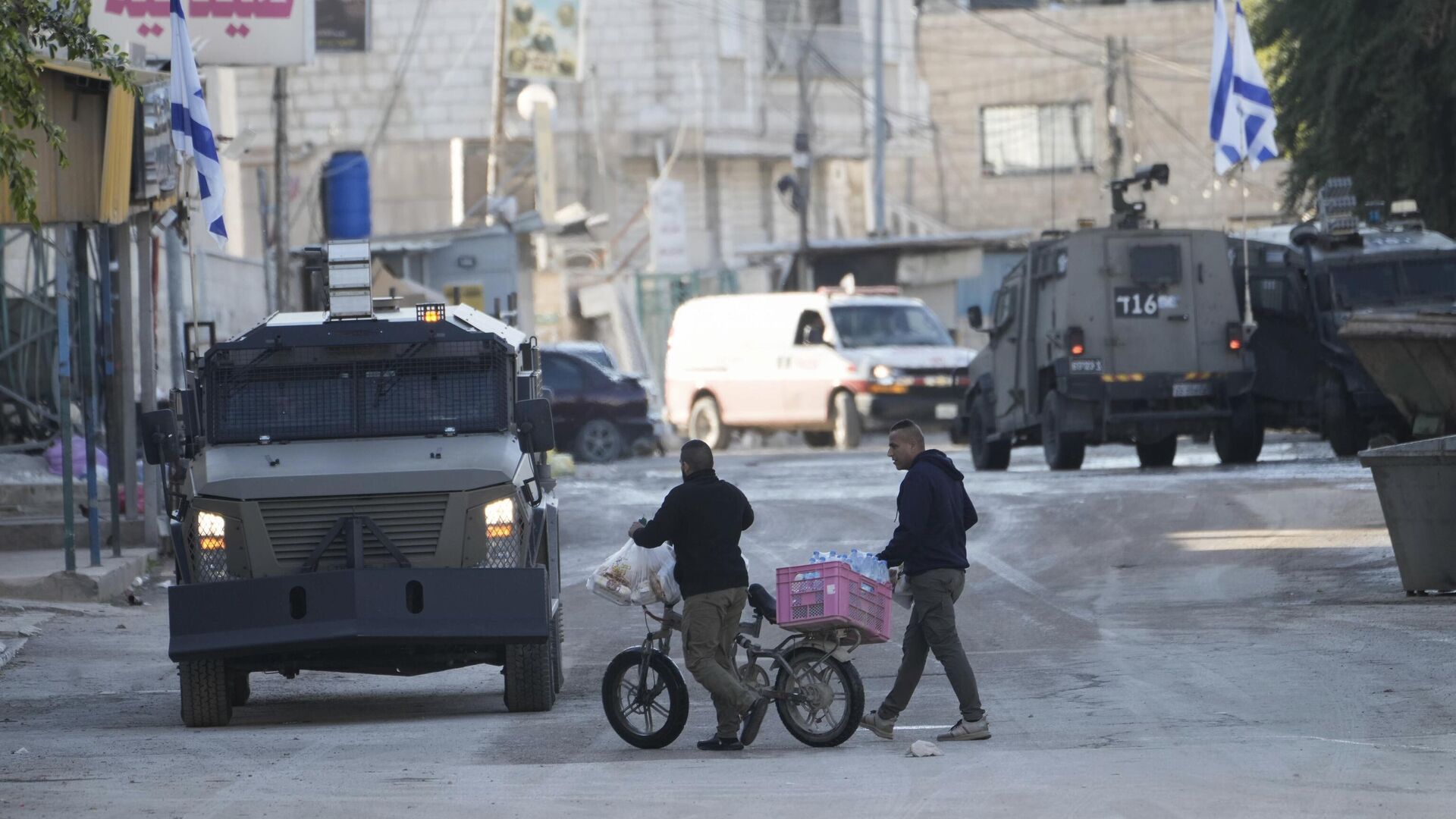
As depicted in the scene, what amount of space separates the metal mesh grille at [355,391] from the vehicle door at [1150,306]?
13786 mm

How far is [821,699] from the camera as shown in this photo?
9859 mm

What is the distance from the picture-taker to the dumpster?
14219 mm

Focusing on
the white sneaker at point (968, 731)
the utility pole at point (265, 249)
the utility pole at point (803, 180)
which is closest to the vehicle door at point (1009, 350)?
→ the utility pole at point (265, 249)

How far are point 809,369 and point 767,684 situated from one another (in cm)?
2229

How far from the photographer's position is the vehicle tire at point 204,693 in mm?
11173

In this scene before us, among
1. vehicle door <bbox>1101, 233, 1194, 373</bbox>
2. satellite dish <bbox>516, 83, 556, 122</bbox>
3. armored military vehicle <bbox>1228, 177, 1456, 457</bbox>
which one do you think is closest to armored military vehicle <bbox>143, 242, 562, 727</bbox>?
vehicle door <bbox>1101, 233, 1194, 373</bbox>

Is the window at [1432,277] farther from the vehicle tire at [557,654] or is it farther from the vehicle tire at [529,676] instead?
the vehicle tire at [529,676]

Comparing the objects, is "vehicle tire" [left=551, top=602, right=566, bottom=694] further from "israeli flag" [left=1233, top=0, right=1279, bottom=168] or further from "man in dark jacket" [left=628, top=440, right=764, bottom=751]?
"israeli flag" [left=1233, top=0, right=1279, bottom=168]

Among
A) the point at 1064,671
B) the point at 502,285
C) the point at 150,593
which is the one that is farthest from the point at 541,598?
the point at 502,285

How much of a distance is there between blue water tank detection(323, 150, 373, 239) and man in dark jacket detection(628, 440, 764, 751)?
924 inches

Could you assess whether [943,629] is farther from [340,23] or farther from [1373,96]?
[340,23]

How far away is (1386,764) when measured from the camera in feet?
29.0

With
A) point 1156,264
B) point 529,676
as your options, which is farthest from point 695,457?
point 1156,264

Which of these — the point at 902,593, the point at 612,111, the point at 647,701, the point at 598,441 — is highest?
the point at 612,111
